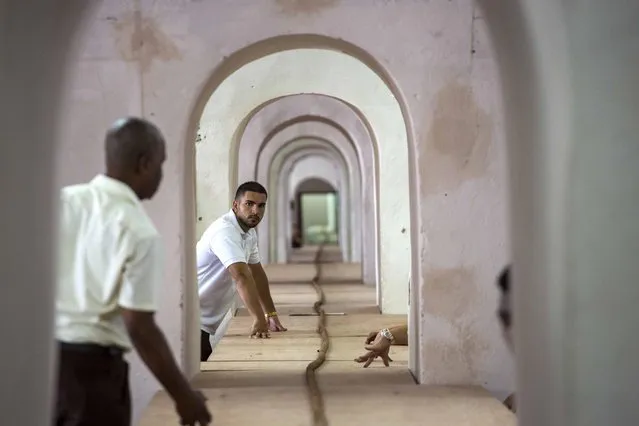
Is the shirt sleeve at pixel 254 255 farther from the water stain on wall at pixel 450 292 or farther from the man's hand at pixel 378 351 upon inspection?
the water stain on wall at pixel 450 292

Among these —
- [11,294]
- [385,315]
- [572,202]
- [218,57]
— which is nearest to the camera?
[11,294]

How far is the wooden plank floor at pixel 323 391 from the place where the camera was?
4320 millimetres

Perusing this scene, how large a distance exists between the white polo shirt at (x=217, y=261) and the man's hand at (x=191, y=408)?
337 centimetres

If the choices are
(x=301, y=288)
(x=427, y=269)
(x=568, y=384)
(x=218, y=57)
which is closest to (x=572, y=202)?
(x=568, y=384)

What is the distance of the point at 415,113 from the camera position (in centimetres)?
507

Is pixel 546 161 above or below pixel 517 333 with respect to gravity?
above

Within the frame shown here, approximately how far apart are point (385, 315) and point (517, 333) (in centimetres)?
585

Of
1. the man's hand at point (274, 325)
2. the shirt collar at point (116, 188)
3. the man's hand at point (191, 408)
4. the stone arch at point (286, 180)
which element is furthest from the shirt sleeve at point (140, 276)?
the stone arch at point (286, 180)

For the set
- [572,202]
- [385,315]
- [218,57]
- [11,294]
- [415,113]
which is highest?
[218,57]

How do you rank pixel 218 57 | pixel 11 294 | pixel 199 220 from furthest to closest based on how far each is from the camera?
pixel 199 220 < pixel 218 57 < pixel 11 294

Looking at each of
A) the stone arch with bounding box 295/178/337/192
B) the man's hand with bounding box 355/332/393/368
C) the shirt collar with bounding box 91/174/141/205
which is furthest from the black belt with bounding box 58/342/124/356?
the stone arch with bounding box 295/178/337/192

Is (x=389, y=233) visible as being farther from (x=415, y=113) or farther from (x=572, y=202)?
(x=572, y=202)

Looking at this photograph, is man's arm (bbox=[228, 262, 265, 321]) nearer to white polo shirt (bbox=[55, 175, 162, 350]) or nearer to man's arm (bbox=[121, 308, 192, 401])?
white polo shirt (bbox=[55, 175, 162, 350])

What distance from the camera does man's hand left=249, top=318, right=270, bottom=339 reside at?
276 inches
